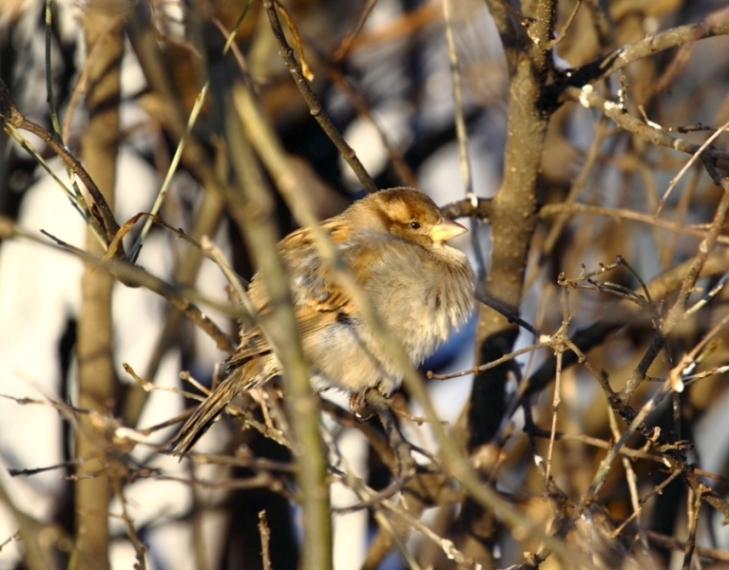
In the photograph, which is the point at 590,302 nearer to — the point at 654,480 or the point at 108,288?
the point at 654,480

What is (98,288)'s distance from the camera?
4.47m

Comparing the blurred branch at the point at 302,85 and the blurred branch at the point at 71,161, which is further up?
the blurred branch at the point at 302,85

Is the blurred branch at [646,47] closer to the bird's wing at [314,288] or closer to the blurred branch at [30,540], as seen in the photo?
the bird's wing at [314,288]

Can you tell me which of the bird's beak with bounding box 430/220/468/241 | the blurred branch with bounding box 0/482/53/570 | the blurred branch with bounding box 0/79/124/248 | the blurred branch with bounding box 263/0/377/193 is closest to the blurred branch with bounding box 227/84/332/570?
the blurred branch with bounding box 0/482/53/570

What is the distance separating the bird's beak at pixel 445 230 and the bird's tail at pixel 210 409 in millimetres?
1200

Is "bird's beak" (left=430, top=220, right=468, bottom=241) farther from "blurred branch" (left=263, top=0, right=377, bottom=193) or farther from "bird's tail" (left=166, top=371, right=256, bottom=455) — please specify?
"bird's tail" (left=166, top=371, right=256, bottom=455)

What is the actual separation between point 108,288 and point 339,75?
1600 millimetres

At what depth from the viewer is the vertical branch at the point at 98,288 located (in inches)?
173

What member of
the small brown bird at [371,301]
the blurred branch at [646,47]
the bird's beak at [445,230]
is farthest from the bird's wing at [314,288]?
the blurred branch at [646,47]

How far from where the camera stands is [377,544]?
14.0ft

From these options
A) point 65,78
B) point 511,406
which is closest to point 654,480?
point 511,406

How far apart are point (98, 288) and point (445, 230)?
1.64m

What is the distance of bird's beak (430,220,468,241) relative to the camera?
14.1 feet

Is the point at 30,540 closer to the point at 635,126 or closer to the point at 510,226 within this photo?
the point at 635,126
